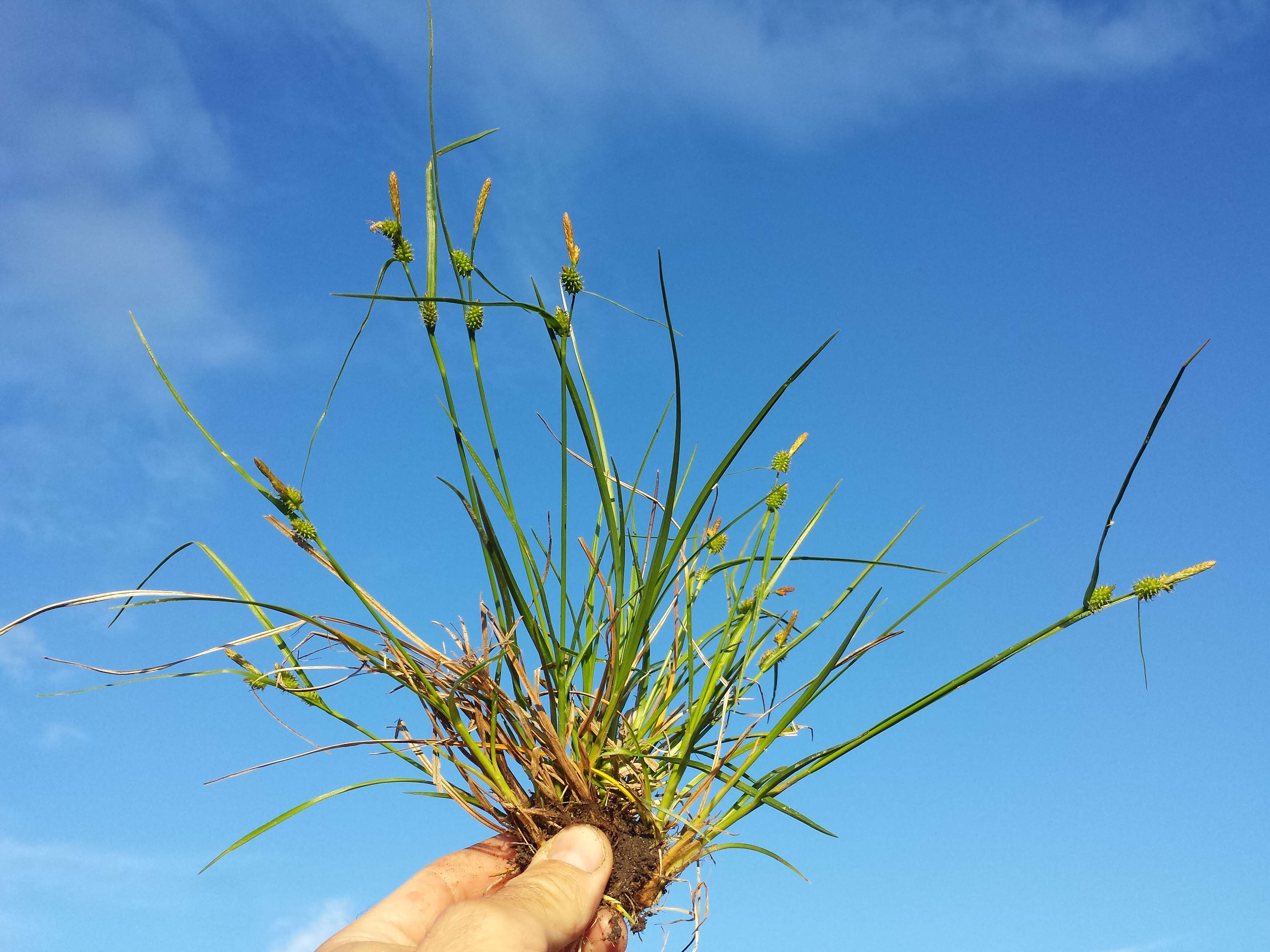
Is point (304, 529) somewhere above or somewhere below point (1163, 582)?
above

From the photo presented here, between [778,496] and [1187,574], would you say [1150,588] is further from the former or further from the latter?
[778,496]

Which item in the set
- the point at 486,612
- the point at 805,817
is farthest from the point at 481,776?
the point at 805,817

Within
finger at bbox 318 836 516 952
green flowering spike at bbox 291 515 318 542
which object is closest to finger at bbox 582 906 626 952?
finger at bbox 318 836 516 952

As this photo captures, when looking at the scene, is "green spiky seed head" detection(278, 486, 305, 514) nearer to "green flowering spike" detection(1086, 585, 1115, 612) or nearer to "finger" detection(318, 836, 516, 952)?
"finger" detection(318, 836, 516, 952)

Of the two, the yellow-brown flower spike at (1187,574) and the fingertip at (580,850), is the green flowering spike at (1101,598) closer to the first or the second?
the yellow-brown flower spike at (1187,574)

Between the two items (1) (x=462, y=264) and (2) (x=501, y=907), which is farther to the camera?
(1) (x=462, y=264)

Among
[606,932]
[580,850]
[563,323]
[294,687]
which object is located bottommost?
[606,932]

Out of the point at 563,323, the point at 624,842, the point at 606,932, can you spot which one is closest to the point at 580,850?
the point at 624,842

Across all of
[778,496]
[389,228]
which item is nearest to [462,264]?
[389,228]
